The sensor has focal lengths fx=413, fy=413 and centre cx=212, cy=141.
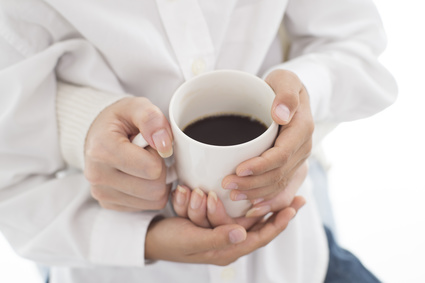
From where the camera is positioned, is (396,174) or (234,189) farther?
(396,174)

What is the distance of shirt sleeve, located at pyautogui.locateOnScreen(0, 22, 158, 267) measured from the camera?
0.67m

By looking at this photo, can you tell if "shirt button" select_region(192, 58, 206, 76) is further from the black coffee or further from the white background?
the white background

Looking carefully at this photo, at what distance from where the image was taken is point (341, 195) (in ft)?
4.50

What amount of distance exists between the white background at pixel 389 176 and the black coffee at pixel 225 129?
0.83 m

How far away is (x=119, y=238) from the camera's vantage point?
0.70 meters

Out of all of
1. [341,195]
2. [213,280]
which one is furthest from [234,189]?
[341,195]

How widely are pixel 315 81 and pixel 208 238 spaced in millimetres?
337

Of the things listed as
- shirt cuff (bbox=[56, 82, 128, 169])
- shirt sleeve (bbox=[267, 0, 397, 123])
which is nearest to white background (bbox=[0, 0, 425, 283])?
shirt sleeve (bbox=[267, 0, 397, 123])

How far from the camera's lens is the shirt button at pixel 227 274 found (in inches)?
30.5

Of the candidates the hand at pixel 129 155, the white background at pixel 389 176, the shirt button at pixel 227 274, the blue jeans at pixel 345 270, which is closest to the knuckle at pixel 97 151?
the hand at pixel 129 155

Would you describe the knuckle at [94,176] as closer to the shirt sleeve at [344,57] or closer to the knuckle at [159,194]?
the knuckle at [159,194]

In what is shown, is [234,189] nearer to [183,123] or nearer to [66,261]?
[183,123]

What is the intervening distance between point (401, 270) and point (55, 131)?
1074mm

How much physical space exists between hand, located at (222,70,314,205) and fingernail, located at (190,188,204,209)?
44mm
